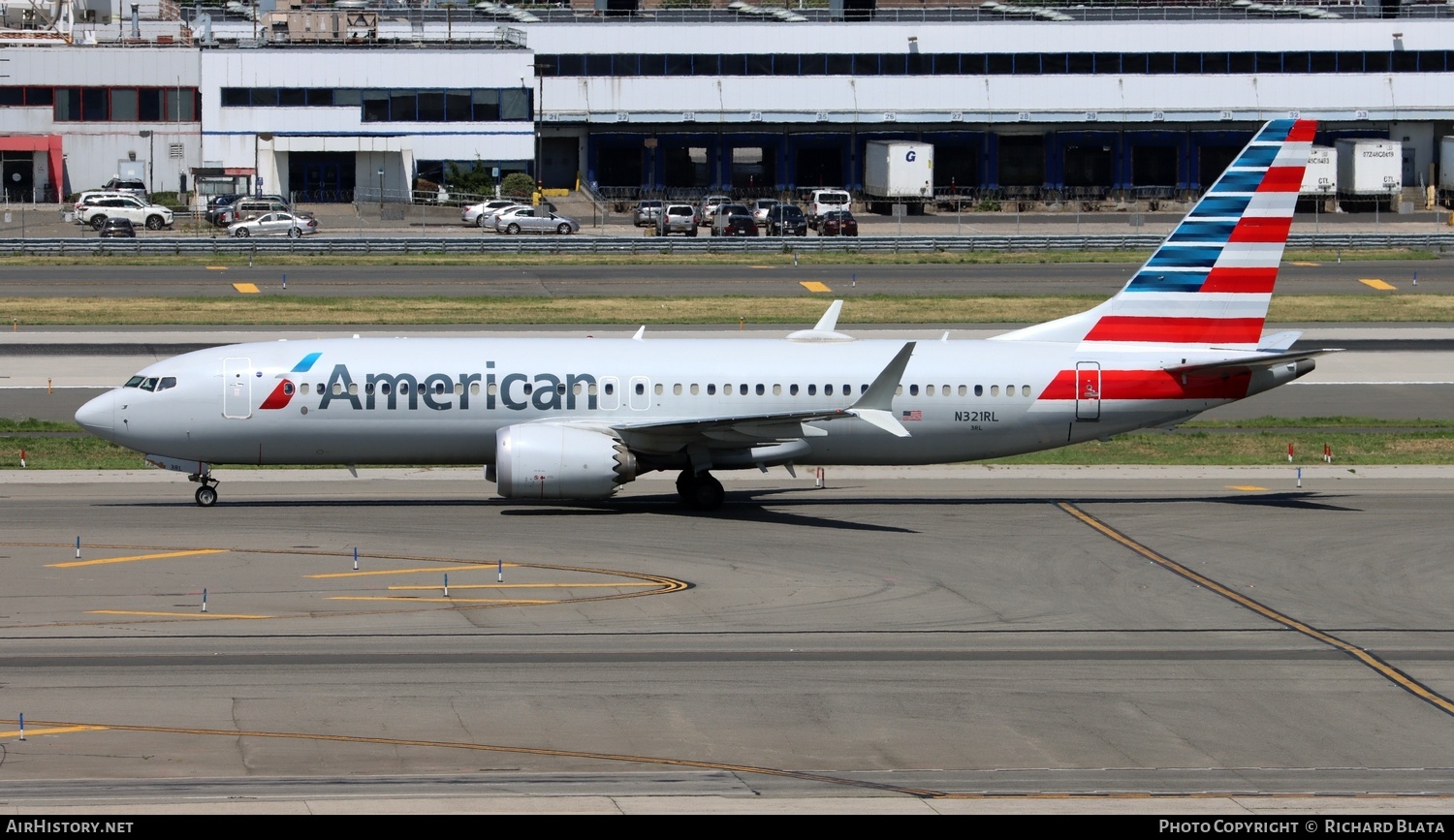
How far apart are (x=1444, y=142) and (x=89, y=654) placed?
4441 inches

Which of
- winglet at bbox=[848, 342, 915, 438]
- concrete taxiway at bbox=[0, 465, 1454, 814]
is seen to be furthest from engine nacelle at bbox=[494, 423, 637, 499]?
winglet at bbox=[848, 342, 915, 438]

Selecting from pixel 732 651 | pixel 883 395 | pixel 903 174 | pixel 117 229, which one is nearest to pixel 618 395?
pixel 883 395

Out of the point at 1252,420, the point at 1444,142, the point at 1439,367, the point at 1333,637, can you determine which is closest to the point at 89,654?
the point at 1333,637

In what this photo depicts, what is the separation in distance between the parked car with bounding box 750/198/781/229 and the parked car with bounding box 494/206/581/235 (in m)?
11.3

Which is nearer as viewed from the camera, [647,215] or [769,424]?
[769,424]

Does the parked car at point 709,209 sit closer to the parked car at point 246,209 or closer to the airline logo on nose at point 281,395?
the parked car at point 246,209

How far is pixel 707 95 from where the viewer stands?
389 ft

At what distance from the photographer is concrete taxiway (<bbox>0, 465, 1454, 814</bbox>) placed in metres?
19.1

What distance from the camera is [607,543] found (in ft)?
109

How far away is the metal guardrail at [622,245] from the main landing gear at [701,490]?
51.5 m

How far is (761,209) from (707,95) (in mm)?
14158

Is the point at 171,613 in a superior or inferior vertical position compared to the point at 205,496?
inferior

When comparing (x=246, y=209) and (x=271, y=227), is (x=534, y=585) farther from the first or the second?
(x=246, y=209)

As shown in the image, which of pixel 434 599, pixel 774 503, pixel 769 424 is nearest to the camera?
pixel 434 599
